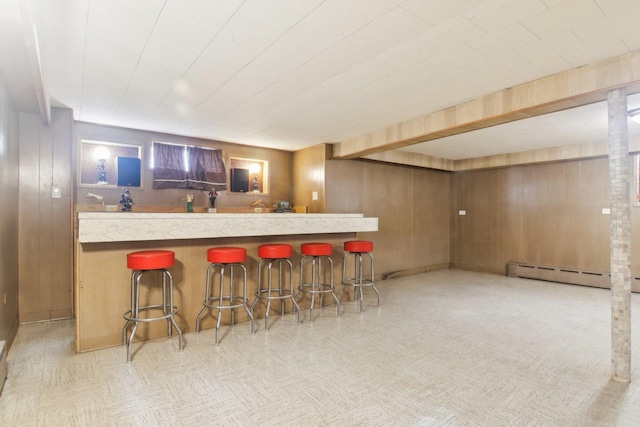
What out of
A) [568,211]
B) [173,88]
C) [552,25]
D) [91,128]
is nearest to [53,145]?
[91,128]

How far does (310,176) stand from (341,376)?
393 cm

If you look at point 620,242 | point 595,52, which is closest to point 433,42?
point 595,52

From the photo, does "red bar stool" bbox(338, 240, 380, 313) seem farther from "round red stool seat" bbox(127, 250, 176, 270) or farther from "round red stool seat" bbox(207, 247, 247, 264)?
"round red stool seat" bbox(127, 250, 176, 270)

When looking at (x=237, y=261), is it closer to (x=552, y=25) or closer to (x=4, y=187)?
(x=4, y=187)

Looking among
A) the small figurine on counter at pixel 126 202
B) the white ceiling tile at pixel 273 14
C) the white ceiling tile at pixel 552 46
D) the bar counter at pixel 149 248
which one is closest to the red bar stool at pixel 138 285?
Result: the bar counter at pixel 149 248

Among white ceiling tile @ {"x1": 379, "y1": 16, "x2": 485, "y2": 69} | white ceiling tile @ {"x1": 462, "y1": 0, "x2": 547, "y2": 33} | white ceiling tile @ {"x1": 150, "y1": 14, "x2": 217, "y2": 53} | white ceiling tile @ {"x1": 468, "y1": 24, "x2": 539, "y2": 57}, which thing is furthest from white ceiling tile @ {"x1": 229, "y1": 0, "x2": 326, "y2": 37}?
white ceiling tile @ {"x1": 468, "y1": 24, "x2": 539, "y2": 57}

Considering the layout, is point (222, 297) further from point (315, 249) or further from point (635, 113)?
point (635, 113)

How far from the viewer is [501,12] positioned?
205cm

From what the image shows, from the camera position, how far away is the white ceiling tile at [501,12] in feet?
6.45

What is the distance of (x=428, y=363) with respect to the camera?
284cm

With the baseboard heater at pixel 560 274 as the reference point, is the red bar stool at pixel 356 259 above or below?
above

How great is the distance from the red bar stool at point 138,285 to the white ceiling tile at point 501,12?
292 centimetres

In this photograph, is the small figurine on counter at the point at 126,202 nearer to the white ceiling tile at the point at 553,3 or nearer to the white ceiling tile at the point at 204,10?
the white ceiling tile at the point at 204,10

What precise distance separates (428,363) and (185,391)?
6.28 feet
